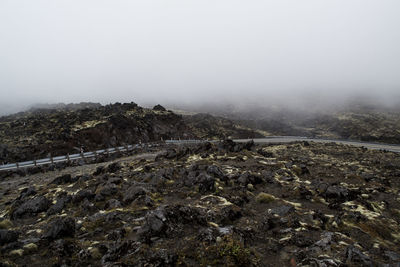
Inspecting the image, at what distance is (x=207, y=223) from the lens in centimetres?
969

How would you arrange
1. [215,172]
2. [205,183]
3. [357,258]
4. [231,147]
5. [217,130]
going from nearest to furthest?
[357,258] < [205,183] < [215,172] < [231,147] < [217,130]

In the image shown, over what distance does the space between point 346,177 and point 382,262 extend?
15.0m

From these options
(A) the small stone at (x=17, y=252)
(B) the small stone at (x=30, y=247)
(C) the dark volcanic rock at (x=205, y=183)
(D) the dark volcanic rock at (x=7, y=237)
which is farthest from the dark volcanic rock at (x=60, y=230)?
(C) the dark volcanic rock at (x=205, y=183)

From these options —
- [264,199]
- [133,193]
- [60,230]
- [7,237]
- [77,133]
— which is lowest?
[77,133]

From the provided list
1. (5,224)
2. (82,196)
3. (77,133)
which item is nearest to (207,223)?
(82,196)

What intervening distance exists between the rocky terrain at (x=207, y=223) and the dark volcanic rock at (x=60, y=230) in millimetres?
42

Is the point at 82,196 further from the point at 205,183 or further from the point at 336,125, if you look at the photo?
the point at 336,125

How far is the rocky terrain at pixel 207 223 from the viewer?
748 cm

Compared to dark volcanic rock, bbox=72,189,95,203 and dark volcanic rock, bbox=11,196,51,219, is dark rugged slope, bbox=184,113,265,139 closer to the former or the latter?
dark volcanic rock, bbox=72,189,95,203

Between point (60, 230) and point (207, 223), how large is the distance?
22.6 feet

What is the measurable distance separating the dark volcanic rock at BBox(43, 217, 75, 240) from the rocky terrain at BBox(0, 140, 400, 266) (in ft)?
0.14

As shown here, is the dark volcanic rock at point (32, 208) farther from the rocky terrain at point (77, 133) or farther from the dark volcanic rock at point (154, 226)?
the rocky terrain at point (77, 133)

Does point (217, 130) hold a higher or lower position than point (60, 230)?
lower

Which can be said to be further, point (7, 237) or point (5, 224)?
point (5, 224)
